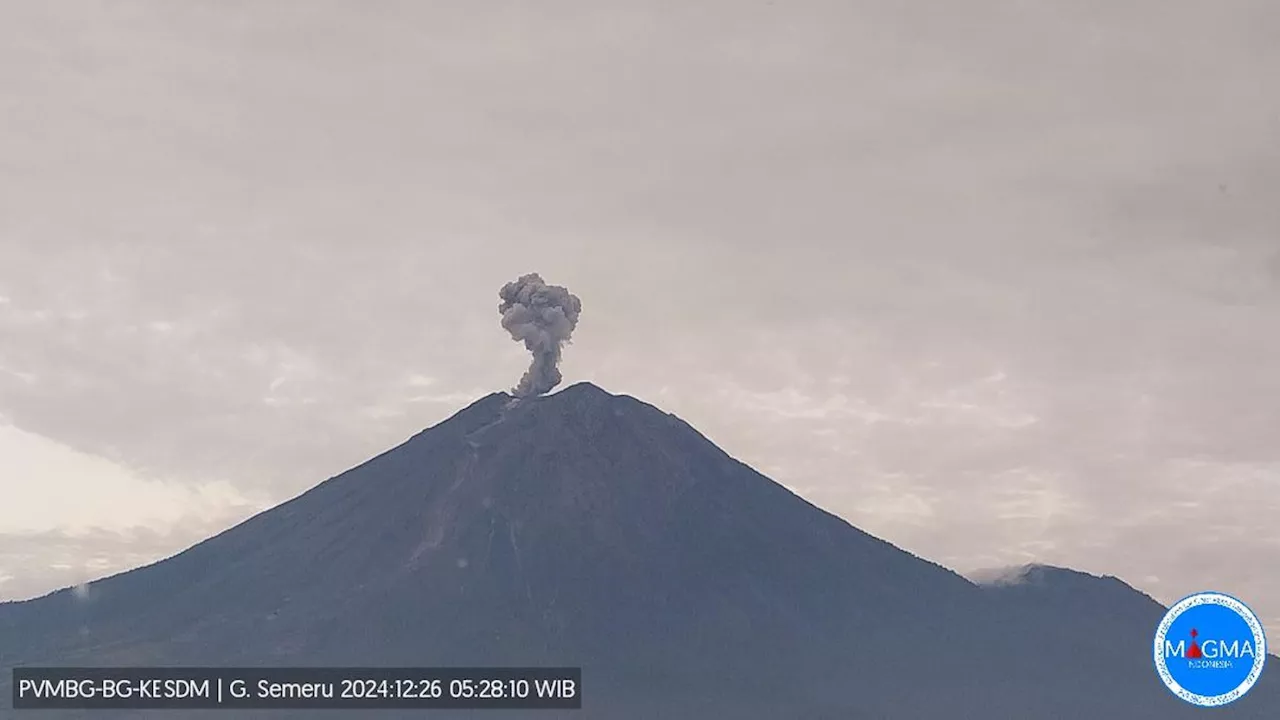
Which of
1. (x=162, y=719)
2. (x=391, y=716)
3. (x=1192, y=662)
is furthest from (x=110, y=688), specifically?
(x=1192, y=662)

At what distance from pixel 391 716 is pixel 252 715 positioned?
763 inches

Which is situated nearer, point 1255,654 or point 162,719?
point 1255,654

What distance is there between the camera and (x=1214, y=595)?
52.2 meters

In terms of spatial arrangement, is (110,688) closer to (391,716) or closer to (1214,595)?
(391,716)

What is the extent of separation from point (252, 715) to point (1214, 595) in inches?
6692

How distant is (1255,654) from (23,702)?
184162 mm

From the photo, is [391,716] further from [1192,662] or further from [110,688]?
[1192,662]

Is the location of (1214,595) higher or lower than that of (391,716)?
lower

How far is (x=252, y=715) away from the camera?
199250 millimetres

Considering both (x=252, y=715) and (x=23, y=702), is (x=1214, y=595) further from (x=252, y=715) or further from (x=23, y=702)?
(x=23, y=702)

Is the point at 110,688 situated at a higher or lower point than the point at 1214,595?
higher

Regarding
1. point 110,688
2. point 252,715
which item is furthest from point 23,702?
point 252,715

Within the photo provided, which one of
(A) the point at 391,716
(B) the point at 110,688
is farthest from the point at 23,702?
(A) the point at 391,716

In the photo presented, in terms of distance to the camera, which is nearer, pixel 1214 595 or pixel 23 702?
pixel 1214 595
